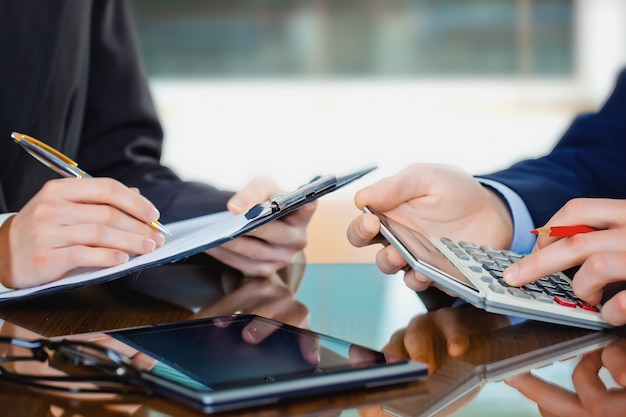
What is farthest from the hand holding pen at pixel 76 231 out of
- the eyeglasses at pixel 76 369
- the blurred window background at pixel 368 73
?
the blurred window background at pixel 368 73

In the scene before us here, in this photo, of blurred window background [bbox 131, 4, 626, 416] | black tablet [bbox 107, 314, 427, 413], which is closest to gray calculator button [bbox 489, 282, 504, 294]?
black tablet [bbox 107, 314, 427, 413]

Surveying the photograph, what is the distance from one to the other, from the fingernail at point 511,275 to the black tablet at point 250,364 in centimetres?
16

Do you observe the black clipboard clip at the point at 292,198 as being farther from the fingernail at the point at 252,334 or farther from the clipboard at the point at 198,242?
the fingernail at the point at 252,334

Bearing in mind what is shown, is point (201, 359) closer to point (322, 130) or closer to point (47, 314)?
point (47, 314)

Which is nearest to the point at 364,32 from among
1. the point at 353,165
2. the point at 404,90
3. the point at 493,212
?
the point at 404,90

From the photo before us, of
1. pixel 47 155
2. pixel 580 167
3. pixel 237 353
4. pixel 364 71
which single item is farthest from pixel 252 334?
pixel 364 71

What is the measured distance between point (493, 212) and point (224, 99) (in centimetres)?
310

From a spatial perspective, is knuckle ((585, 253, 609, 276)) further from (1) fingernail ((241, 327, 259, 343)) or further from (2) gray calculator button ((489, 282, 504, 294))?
(1) fingernail ((241, 327, 259, 343))

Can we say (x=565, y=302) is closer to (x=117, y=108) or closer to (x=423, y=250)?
(x=423, y=250)

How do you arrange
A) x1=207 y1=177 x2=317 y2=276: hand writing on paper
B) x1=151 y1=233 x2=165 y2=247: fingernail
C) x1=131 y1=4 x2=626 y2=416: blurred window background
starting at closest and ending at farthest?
x1=151 y1=233 x2=165 y2=247: fingernail
x1=207 y1=177 x2=317 y2=276: hand writing on paper
x1=131 y1=4 x2=626 y2=416: blurred window background

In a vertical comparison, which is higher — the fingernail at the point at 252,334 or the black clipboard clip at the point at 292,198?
the black clipboard clip at the point at 292,198

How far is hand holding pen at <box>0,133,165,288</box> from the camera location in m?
0.74

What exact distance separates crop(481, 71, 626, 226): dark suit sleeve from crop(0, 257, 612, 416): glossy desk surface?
7.3 inches

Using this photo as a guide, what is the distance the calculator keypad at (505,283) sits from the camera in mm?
627
